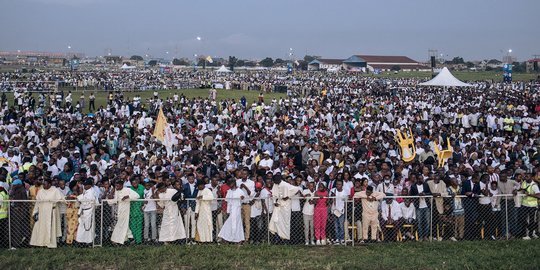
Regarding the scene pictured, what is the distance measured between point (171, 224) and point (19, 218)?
2.80 meters

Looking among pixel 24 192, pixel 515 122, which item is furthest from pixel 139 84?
pixel 24 192

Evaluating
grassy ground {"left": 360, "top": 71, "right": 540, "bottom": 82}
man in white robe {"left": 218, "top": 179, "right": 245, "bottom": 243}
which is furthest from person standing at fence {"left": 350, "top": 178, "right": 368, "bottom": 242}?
grassy ground {"left": 360, "top": 71, "right": 540, "bottom": 82}

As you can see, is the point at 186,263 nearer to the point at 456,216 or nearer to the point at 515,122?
the point at 456,216

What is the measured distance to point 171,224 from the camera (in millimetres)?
10281

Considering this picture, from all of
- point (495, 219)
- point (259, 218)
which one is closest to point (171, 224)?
point (259, 218)

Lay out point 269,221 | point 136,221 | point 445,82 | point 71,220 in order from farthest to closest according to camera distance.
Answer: point 445,82 → point 269,221 → point 136,221 → point 71,220

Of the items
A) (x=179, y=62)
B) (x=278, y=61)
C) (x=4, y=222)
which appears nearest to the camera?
(x=4, y=222)

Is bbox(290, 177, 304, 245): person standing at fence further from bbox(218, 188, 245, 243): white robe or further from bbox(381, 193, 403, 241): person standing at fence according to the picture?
bbox(381, 193, 403, 241): person standing at fence


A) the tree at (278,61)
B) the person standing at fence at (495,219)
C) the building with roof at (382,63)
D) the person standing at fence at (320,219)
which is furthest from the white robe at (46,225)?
the tree at (278,61)

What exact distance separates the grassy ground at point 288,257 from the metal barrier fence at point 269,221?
36 centimetres

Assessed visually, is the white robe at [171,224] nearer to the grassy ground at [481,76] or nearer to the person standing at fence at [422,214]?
the person standing at fence at [422,214]

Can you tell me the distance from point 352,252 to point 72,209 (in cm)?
533

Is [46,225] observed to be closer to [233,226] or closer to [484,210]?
[233,226]

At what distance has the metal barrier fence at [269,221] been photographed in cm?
1011
